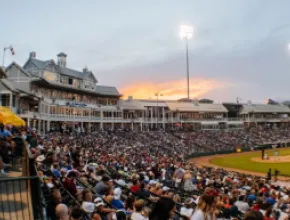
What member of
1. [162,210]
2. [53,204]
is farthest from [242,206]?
[162,210]

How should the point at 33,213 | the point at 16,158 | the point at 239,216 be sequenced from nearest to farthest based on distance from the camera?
1. the point at 33,213
2. the point at 239,216
3. the point at 16,158

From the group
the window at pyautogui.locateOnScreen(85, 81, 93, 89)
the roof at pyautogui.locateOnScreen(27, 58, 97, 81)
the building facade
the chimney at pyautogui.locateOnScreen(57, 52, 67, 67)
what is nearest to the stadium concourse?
the building facade

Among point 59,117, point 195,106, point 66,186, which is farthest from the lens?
point 195,106

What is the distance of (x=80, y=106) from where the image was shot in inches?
2539

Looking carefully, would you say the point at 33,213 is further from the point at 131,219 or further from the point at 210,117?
the point at 210,117

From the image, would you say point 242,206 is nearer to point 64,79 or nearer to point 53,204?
point 53,204

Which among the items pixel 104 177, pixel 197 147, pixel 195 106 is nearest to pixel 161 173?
pixel 104 177

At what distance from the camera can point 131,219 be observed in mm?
7516

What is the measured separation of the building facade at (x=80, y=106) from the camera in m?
50.2

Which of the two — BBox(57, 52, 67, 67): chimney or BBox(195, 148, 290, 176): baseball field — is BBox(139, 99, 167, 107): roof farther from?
BBox(195, 148, 290, 176): baseball field

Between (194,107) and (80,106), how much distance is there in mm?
39166

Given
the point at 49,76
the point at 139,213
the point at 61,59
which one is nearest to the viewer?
the point at 139,213

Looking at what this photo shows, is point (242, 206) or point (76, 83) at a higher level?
point (76, 83)

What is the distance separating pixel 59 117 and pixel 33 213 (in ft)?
178
